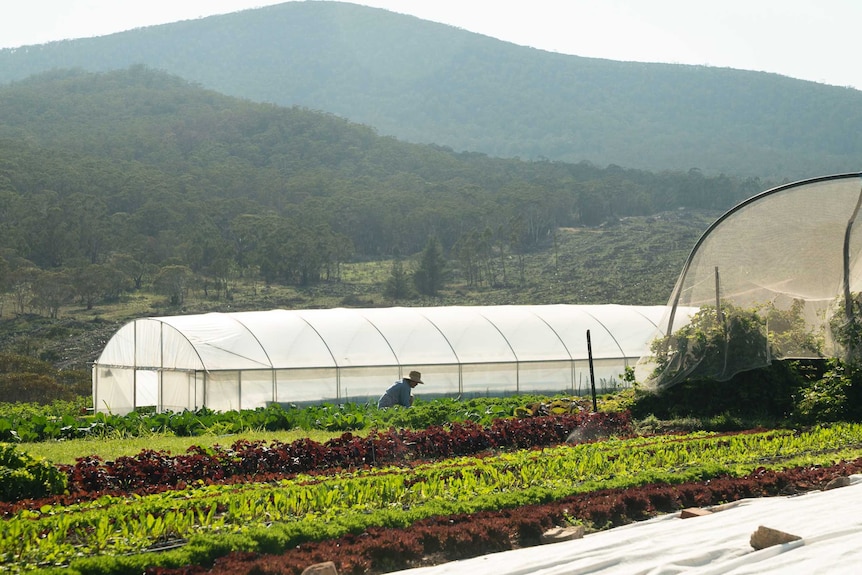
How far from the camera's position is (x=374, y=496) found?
893 centimetres

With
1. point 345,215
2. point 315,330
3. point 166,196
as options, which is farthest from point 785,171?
point 315,330

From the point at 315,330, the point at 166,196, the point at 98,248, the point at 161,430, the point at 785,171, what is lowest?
the point at 161,430

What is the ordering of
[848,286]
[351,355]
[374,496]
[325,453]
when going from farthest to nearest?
[351,355] < [848,286] < [325,453] < [374,496]

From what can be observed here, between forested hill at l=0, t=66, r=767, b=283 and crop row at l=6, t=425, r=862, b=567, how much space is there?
61495 millimetres

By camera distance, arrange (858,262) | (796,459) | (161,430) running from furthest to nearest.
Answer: (161,430) < (858,262) < (796,459)

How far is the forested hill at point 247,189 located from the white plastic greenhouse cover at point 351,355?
46.8m

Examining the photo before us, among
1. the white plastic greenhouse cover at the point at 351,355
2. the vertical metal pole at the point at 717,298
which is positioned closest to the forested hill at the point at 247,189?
the white plastic greenhouse cover at the point at 351,355

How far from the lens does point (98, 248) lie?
7412cm

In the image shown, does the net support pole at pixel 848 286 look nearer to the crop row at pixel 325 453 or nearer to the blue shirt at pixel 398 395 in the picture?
the crop row at pixel 325 453

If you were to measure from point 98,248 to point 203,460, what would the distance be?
67.5 m

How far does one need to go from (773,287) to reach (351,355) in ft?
37.2

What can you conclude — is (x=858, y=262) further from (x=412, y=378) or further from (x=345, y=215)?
(x=345, y=215)

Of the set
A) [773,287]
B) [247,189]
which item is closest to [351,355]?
[773,287]

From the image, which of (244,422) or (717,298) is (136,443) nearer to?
(244,422)
